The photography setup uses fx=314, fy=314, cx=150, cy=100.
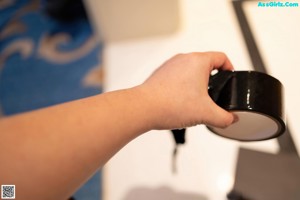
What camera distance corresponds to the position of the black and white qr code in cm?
25

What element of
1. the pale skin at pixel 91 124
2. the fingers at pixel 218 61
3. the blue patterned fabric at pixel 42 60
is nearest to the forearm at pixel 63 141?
the pale skin at pixel 91 124

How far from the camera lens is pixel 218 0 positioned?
574 millimetres

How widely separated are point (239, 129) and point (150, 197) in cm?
15

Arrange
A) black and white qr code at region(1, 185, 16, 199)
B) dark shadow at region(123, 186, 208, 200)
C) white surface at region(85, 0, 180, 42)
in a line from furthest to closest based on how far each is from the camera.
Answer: white surface at region(85, 0, 180, 42)
dark shadow at region(123, 186, 208, 200)
black and white qr code at region(1, 185, 16, 199)

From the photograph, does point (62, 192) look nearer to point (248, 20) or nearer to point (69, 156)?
point (69, 156)

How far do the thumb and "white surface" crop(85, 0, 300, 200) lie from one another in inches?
4.7

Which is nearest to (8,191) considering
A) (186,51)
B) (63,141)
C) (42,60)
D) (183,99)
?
(63,141)

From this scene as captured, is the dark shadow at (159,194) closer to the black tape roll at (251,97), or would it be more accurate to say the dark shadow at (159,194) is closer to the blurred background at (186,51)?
the blurred background at (186,51)

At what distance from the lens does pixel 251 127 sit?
34 cm

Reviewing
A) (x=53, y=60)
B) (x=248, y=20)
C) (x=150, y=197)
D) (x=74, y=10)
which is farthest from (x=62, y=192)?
(x=74, y=10)

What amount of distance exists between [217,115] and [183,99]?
0.04m

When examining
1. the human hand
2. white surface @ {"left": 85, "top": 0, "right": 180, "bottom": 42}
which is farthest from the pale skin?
white surface @ {"left": 85, "top": 0, "right": 180, "bottom": 42}

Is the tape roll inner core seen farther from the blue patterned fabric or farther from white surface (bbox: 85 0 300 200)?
the blue patterned fabric

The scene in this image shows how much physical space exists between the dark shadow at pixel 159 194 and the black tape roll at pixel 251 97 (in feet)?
0.42
